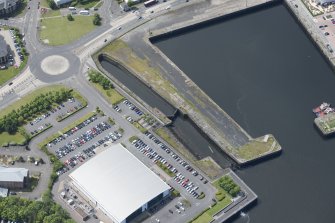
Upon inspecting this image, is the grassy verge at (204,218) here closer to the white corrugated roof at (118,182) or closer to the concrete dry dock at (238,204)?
the concrete dry dock at (238,204)

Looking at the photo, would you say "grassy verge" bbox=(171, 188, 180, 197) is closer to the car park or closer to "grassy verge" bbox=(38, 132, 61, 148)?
the car park

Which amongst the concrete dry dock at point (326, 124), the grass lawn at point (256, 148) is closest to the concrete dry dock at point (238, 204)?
the grass lawn at point (256, 148)

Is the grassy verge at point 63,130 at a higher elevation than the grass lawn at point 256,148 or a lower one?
higher

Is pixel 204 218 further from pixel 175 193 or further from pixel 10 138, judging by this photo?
pixel 10 138

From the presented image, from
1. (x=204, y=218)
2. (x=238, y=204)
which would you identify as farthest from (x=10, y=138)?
(x=238, y=204)

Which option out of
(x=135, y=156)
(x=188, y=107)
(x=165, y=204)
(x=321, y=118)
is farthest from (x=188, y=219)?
(x=321, y=118)

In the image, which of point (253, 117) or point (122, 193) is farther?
point (253, 117)

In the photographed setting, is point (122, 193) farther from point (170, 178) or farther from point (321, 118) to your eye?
point (321, 118)
